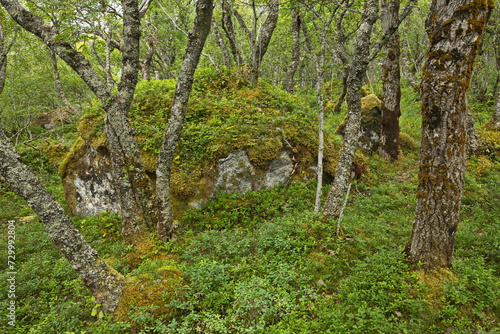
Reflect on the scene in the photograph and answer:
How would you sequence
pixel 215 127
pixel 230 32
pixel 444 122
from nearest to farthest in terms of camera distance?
pixel 444 122 → pixel 215 127 → pixel 230 32

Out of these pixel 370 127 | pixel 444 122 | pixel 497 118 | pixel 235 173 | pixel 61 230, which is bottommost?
pixel 61 230

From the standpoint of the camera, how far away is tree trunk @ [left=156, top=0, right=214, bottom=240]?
228 inches

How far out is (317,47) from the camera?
26.0m

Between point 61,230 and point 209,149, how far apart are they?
16.1 feet

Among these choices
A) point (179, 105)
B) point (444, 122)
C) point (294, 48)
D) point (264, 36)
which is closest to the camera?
point (444, 122)

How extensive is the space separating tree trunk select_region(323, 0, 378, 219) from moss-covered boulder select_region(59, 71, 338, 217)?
2.52m

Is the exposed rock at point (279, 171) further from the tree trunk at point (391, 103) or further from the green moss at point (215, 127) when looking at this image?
the tree trunk at point (391, 103)

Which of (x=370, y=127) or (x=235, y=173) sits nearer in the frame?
(x=235, y=173)

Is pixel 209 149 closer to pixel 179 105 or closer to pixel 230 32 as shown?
pixel 179 105

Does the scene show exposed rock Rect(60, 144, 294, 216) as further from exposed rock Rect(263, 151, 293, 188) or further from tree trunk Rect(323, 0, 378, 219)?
tree trunk Rect(323, 0, 378, 219)

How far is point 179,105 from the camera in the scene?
5.99 m

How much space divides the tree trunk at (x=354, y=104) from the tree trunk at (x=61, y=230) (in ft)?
15.7

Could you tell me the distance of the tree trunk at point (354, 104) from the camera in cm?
573

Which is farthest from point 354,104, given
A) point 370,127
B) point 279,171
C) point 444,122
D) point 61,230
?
point 370,127
